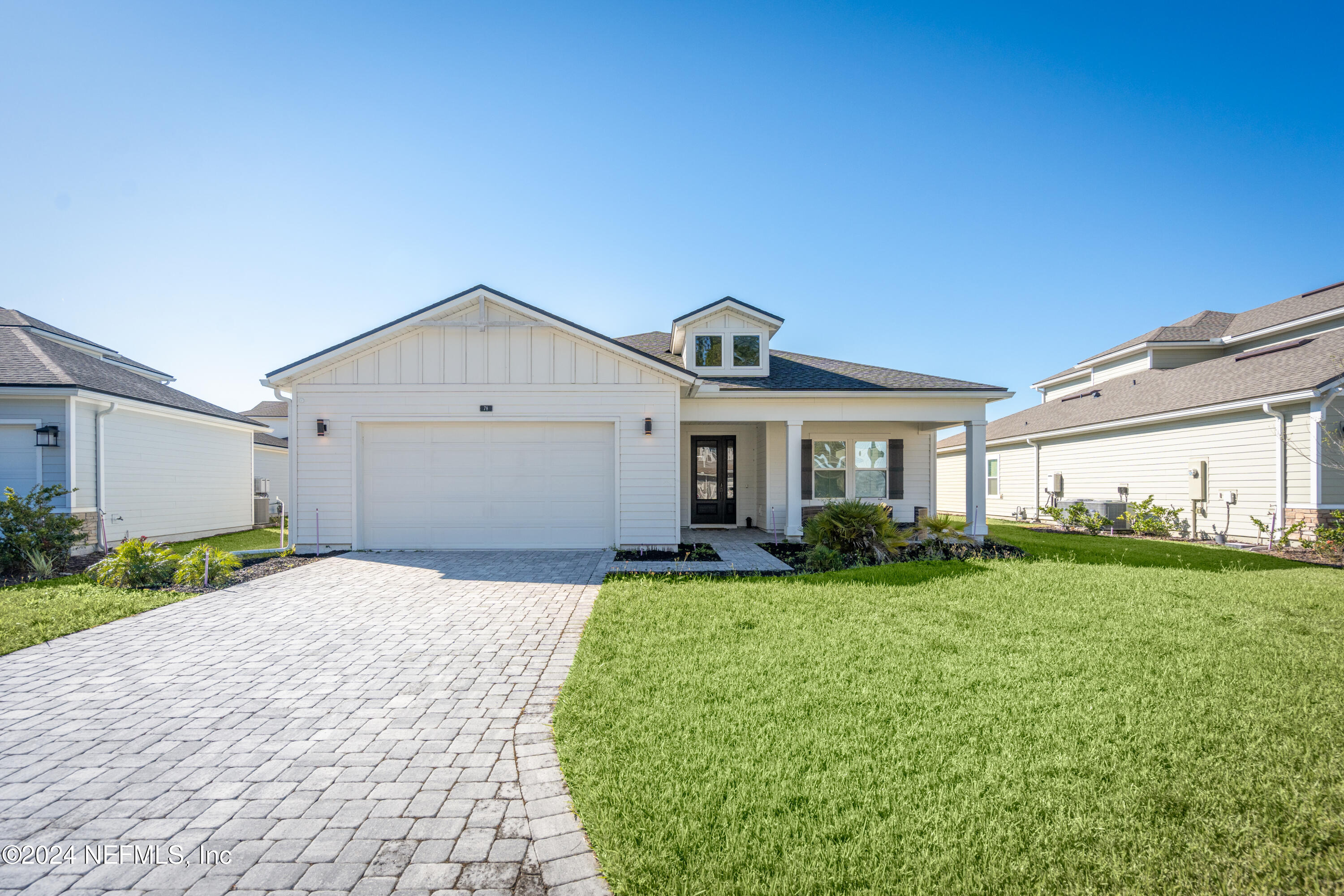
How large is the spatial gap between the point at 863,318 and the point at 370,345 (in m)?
14.4

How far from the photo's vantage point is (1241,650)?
456cm

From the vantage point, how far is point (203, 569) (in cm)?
758

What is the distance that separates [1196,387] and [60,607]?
21.7 meters

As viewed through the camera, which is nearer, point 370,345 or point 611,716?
point 611,716

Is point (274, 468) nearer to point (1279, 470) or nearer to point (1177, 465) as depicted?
point (1177, 465)

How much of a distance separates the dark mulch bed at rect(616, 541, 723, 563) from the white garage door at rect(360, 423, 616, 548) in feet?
2.55

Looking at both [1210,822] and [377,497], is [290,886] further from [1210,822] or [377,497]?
[377,497]

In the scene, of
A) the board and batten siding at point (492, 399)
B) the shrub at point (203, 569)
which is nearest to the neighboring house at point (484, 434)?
the board and batten siding at point (492, 399)

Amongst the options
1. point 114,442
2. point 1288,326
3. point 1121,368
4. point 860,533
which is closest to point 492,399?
point 860,533

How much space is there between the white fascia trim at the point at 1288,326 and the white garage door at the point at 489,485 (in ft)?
64.6

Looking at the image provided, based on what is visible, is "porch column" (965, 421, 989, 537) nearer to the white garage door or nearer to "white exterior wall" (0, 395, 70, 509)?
the white garage door

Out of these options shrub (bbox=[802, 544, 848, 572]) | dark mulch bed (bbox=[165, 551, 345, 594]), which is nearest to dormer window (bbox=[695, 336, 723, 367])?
shrub (bbox=[802, 544, 848, 572])

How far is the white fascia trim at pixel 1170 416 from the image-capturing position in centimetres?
1074

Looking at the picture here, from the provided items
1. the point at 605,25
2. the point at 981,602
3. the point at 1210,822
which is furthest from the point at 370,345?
the point at 1210,822
